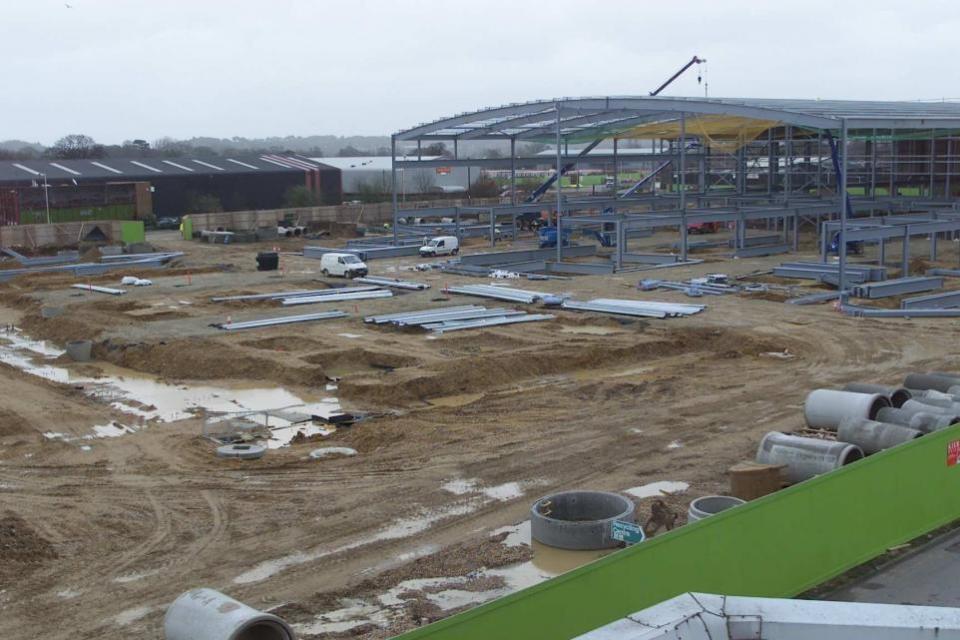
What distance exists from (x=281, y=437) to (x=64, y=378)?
7.98 m

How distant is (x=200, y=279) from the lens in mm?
38125

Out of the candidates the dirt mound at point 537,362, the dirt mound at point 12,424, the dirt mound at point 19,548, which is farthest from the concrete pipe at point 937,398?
the dirt mound at point 12,424

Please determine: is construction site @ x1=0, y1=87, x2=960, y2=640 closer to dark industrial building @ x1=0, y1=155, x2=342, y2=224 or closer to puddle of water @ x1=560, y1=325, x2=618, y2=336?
puddle of water @ x1=560, y1=325, x2=618, y2=336

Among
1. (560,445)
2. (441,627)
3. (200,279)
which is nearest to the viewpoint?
(441,627)

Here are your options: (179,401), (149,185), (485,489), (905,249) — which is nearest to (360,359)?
(179,401)

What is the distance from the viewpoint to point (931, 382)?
1667 cm

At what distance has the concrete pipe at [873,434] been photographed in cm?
1325

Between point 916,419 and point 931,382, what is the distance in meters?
3.37

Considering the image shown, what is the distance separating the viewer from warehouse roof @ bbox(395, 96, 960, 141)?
115ft

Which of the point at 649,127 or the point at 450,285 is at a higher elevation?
the point at 649,127

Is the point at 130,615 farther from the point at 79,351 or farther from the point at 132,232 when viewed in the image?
the point at 132,232

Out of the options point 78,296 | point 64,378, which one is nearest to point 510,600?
point 64,378

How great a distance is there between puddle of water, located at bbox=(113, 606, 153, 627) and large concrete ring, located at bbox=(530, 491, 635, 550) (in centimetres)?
419

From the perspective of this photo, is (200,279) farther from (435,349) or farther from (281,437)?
(281,437)
